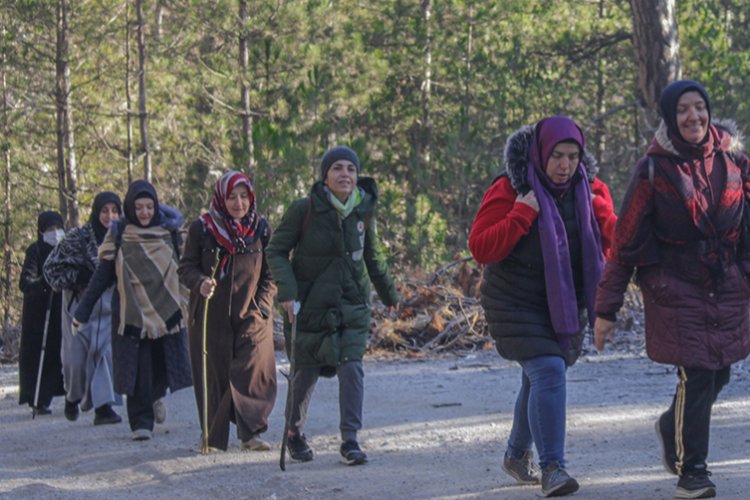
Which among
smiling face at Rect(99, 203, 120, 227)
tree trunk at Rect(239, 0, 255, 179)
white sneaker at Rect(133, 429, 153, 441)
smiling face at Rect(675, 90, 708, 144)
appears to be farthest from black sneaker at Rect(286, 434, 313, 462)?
tree trunk at Rect(239, 0, 255, 179)

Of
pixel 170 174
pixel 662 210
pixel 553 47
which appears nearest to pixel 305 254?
pixel 662 210

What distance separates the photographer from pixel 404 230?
Result: 798 inches

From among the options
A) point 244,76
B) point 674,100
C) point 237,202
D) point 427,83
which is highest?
point 427,83

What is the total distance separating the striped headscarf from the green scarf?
86 centimetres

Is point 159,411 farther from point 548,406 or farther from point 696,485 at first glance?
point 696,485

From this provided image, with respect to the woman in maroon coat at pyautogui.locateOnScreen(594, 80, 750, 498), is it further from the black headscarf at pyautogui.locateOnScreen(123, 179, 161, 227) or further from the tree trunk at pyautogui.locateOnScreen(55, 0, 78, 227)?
the tree trunk at pyautogui.locateOnScreen(55, 0, 78, 227)

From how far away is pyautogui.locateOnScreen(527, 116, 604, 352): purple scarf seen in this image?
5.85m

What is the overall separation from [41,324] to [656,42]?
7100 millimetres

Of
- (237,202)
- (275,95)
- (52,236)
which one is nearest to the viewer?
(237,202)

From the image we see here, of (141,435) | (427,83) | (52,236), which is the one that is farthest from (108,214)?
(427,83)

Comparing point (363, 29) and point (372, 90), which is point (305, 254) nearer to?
point (372, 90)

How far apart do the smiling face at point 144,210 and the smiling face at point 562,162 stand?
4.00 metres

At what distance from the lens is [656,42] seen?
13.7 meters

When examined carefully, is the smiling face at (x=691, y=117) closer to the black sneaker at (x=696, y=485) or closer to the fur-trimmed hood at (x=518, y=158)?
the fur-trimmed hood at (x=518, y=158)
